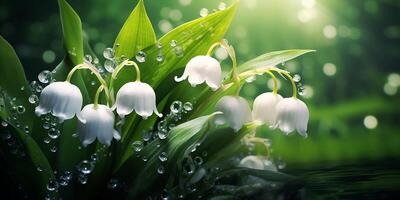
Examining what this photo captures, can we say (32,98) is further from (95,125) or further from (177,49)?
(177,49)

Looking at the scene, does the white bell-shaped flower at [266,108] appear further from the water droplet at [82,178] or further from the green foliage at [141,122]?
the water droplet at [82,178]

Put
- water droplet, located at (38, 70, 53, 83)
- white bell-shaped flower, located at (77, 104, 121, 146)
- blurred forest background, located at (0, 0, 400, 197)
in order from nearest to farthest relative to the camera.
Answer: white bell-shaped flower, located at (77, 104, 121, 146), water droplet, located at (38, 70, 53, 83), blurred forest background, located at (0, 0, 400, 197)

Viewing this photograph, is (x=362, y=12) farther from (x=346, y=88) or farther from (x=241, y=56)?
(x=241, y=56)

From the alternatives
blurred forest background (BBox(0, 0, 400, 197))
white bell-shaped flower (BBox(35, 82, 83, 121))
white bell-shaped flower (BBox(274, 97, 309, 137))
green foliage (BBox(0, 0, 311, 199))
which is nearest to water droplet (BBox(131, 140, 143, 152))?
green foliage (BBox(0, 0, 311, 199))

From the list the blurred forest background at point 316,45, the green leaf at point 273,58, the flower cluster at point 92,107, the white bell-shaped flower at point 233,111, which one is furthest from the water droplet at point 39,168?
the blurred forest background at point 316,45

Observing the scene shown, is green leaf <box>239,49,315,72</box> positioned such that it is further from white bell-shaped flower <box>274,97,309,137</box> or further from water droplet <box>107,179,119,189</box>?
water droplet <box>107,179,119,189</box>

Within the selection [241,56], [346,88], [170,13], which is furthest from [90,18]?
[346,88]

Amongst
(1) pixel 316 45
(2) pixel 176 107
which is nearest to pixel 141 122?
(2) pixel 176 107
